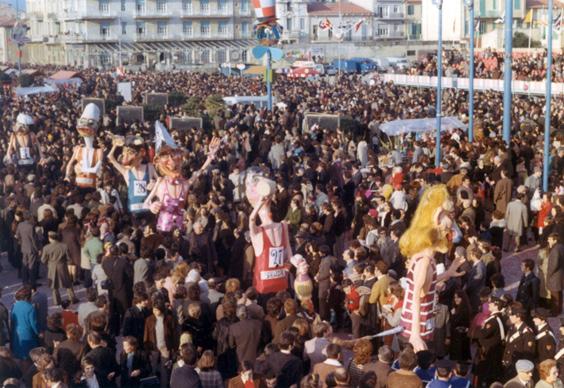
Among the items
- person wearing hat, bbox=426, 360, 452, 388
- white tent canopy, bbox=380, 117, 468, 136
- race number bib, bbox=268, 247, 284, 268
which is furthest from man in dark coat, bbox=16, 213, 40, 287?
white tent canopy, bbox=380, 117, 468, 136

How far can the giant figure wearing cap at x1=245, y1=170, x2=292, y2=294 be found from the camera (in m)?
10.2

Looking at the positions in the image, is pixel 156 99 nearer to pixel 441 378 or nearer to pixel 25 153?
pixel 25 153

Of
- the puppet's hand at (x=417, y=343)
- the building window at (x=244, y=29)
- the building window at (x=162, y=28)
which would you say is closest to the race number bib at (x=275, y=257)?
the puppet's hand at (x=417, y=343)

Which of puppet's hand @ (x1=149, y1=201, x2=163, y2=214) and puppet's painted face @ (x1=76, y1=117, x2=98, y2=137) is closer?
puppet's hand @ (x1=149, y1=201, x2=163, y2=214)

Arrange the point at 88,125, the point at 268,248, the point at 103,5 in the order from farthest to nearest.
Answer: the point at 103,5, the point at 88,125, the point at 268,248

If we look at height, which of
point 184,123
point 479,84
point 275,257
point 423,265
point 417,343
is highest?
point 479,84

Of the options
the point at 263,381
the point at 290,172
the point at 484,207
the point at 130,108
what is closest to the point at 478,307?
the point at 263,381

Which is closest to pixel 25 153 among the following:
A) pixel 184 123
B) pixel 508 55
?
pixel 184 123

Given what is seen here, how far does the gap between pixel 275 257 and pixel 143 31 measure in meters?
77.9

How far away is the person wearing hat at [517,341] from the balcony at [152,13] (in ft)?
259

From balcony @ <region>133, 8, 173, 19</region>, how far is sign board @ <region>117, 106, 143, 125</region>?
5777 cm

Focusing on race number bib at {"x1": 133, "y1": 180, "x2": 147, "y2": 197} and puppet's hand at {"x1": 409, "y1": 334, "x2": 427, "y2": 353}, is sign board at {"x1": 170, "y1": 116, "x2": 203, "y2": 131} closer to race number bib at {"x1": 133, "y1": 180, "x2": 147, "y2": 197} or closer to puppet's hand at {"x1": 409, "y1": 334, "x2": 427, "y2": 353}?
race number bib at {"x1": 133, "y1": 180, "x2": 147, "y2": 197}

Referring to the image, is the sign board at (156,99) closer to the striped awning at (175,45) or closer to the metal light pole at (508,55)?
the metal light pole at (508,55)

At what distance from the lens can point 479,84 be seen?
40000 mm
